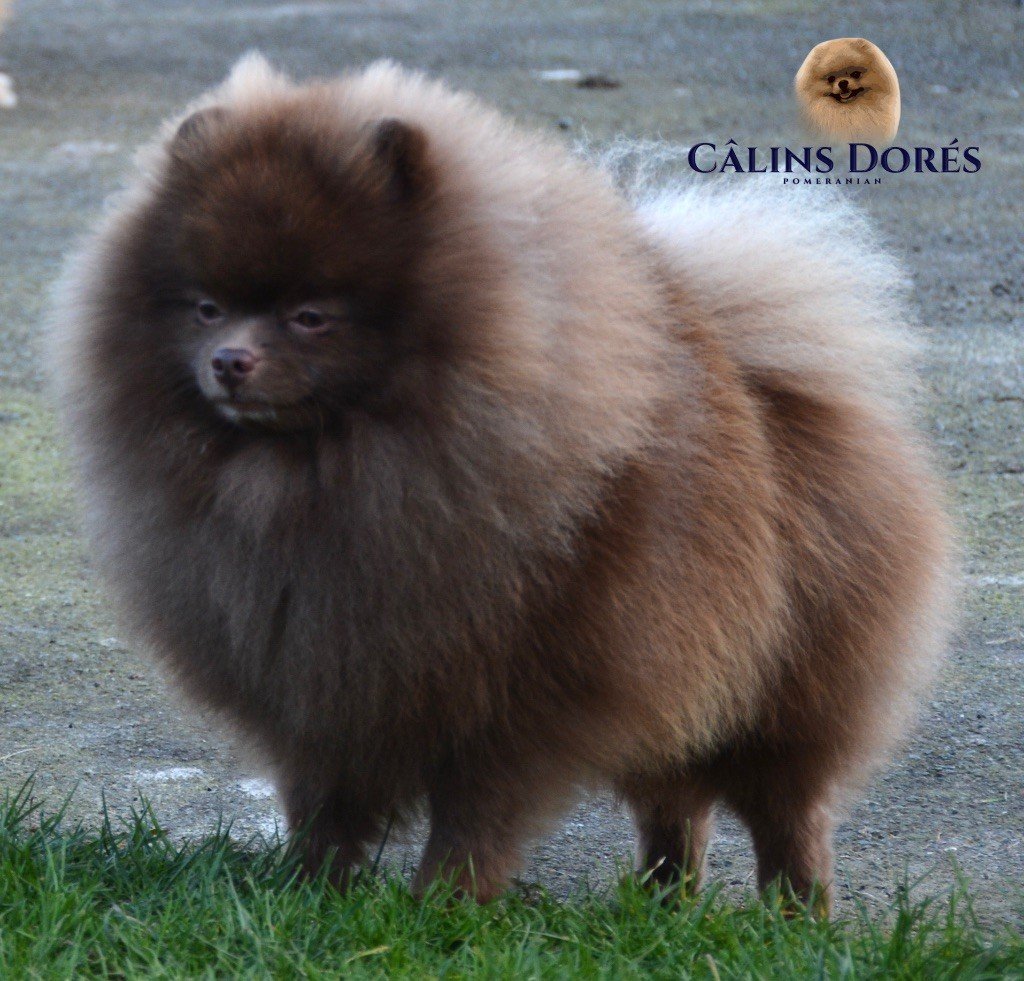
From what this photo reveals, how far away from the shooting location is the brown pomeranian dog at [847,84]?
4.18 m

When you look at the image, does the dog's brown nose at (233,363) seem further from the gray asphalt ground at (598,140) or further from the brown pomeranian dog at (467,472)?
the gray asphalt ground at (598,140)

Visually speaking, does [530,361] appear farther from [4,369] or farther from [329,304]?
[4,369]

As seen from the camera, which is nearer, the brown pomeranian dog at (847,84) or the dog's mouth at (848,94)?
the brown pomeranian dog at (847,84)

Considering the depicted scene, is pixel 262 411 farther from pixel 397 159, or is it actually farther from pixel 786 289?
pixel 786 289

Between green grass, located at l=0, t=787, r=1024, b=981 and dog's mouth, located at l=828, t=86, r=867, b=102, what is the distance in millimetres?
2330

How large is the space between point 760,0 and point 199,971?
1187 cm

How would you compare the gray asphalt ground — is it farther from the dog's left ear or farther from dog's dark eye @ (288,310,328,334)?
the dog's left ear

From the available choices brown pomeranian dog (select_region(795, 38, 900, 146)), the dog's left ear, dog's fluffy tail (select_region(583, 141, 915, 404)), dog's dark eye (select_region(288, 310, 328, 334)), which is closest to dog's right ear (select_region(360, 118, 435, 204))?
the dog's left ear

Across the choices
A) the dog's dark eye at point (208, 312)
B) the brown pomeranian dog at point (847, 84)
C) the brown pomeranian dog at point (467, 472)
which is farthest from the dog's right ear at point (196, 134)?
the brown pomeranian dog at point (847, 84)

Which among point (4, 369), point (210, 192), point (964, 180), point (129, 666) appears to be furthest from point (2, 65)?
point (210, 192)

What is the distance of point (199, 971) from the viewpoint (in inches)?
99.5

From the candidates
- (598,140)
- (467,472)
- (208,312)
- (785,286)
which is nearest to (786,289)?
(785,286)

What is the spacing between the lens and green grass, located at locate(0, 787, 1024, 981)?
2508 mm

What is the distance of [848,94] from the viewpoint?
170 inches
